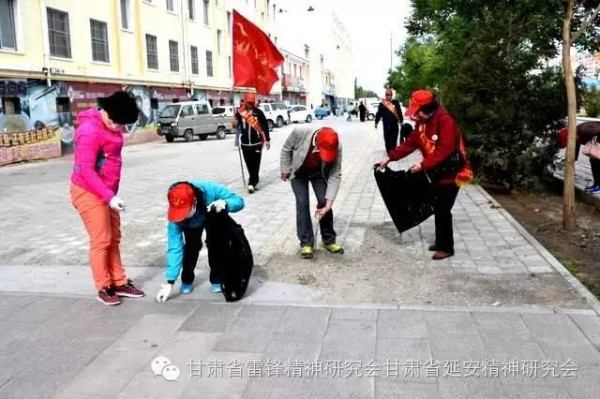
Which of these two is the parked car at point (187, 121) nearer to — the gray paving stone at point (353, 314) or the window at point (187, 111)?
the window at point (187, 111)

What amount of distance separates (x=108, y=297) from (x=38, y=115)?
17.4 metres

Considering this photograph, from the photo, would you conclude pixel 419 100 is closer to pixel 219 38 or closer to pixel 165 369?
pixel 165 369

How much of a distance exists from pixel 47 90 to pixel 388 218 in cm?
1676

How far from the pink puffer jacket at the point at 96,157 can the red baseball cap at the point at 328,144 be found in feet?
5.78

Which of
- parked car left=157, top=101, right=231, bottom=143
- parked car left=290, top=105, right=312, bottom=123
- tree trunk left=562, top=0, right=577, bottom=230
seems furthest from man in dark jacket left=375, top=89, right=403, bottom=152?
parked car left=290, top=105, right=312, bottom=123

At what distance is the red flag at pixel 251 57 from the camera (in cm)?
974

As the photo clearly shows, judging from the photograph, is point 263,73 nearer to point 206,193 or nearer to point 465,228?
point 465,228

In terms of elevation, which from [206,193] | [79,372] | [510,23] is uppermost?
[510,23]

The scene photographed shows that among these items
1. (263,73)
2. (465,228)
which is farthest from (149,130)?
(465,228)

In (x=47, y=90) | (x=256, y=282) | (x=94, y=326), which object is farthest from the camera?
(x=47, y=90)

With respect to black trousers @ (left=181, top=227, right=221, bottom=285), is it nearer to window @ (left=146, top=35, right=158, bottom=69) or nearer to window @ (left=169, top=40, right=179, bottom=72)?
window @ (left=146, top=35, right=158, bottom=69)

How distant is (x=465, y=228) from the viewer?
7137mm

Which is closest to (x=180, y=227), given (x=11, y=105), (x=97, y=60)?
(x=11, y=105)

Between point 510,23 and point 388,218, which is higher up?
point 510,23
